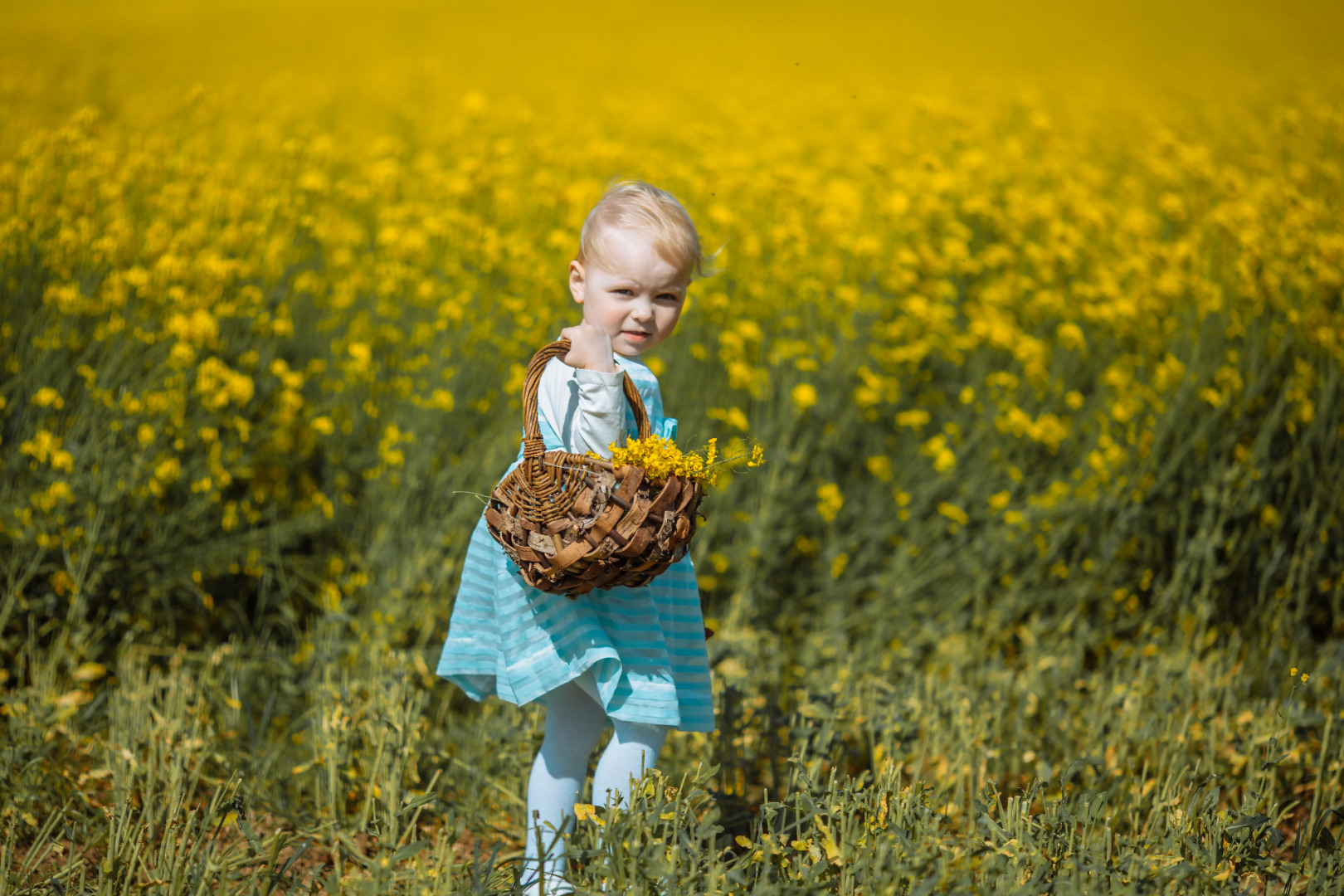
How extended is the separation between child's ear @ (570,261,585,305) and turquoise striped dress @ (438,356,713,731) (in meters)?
0.14

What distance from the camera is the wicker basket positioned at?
1472 mm

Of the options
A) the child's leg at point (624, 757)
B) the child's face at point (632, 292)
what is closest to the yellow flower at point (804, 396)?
the child's face at point (632, 292)

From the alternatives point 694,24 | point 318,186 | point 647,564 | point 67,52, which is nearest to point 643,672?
point 647,564

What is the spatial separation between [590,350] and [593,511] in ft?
0.85

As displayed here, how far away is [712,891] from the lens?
60.6 inches

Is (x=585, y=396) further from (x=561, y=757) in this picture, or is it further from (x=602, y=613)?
(x=561, y=757)

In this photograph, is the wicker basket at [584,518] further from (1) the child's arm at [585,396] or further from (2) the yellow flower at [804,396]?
(2) the yellow flower at [804,396]

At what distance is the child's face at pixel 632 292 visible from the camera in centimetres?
167

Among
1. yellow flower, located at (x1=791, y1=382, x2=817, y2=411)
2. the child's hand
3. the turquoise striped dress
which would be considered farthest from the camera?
yellow flower, located at (x1=791, y1=382, x2=817, y2=411)

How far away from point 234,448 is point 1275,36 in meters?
7.13

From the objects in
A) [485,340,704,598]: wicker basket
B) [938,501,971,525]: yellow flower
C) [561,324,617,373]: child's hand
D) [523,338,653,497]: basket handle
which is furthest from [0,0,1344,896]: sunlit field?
[561,324,617,373]: child's hand

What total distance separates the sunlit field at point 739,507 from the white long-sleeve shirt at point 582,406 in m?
0.55

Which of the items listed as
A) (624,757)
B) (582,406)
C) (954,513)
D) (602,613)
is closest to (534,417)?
(582,406)

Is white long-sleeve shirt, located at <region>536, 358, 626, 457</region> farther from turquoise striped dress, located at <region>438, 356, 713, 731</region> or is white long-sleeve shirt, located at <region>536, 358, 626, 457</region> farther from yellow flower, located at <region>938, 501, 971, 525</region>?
yellow flower, located at <region>938, 501, 971, 525</region>
